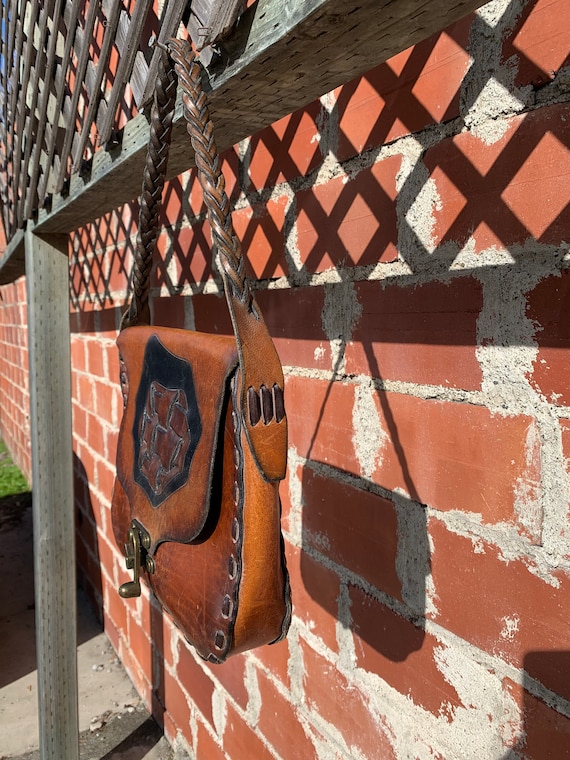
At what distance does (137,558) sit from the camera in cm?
67

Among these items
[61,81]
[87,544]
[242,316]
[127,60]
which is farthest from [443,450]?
[87,544]

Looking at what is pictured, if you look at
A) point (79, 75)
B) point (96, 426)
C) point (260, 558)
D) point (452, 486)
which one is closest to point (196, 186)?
point (79, 75)

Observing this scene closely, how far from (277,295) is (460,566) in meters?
0.52

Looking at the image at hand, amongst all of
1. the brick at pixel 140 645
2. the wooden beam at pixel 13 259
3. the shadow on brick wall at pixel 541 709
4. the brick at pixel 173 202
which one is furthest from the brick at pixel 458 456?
the brick at pixel 140 645

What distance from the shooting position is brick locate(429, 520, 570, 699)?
1.96ft

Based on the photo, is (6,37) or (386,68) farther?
(6,37)

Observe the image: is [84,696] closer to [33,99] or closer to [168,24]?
[33,99]

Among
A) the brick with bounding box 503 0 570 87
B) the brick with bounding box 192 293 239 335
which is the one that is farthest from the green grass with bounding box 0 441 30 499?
the brick with bounding box 503 0 570 87

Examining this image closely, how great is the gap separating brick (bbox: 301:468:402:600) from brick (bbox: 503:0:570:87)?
1.73 ft

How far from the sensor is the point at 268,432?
46 centimetres

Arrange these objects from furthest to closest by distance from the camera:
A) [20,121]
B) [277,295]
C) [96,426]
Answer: [96,426]
[20,121]
[277,295]

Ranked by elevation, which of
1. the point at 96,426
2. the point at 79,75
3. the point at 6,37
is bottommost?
the point at 96,426

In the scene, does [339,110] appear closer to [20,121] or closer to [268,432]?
[268,432]

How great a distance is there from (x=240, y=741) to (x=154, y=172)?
Answer: 1.16 meters
